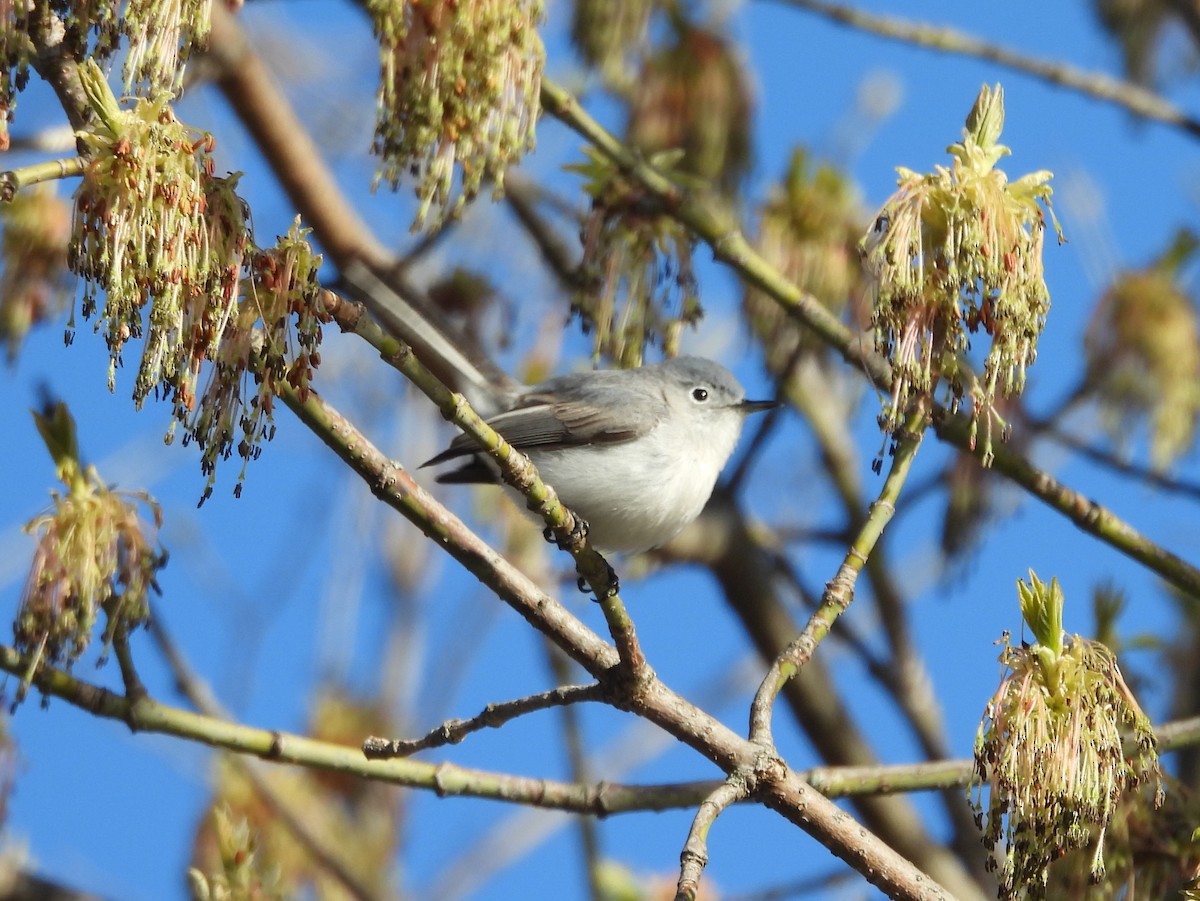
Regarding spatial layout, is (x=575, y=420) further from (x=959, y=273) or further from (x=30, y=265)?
(x=959, y=273)

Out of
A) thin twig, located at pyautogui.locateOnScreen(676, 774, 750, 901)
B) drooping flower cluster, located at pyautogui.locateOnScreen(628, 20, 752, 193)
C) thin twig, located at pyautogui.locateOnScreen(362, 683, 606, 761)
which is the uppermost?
drooping flower cluster, located at pyautogui.locateOnScreen(628, 20, 752, 193)

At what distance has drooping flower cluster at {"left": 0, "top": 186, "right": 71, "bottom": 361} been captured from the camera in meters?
3.47

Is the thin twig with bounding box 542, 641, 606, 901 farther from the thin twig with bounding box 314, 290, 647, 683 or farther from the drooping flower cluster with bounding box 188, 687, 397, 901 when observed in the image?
the thin twig with bounding box 314, 290, 647, 683

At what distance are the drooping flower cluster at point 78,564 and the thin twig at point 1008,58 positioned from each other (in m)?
2.39

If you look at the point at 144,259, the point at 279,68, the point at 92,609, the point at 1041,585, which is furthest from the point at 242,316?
the point at 279,68

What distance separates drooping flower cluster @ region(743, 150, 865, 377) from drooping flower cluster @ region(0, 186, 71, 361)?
1.85 metres

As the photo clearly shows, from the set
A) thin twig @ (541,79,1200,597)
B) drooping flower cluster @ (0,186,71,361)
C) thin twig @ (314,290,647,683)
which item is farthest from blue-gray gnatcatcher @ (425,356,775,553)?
thin twig @ (314,290,647,683)

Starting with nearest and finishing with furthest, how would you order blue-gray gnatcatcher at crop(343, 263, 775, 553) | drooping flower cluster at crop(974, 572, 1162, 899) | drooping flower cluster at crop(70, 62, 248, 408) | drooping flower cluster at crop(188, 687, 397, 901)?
1. drooping flower cluster at crop(70, 62, 248, 408)
2. drooping flower cluster at crop(974, 572, 1162, 899)
3. blue-gray gnatcatcher at crop(343, 263, 775, 553)
4. drooping flower cluster at crop(188, 687, 397, 901)

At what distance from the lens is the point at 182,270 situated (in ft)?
5.68

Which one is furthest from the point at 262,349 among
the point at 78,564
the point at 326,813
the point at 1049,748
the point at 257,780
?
the point at 326,813

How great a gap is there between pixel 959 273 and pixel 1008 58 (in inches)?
80.0

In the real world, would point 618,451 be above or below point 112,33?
above

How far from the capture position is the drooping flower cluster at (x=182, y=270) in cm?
174

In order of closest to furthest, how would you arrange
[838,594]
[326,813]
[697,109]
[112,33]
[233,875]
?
[112,33], [838,594], [233,875], [697,109], [326,813]
